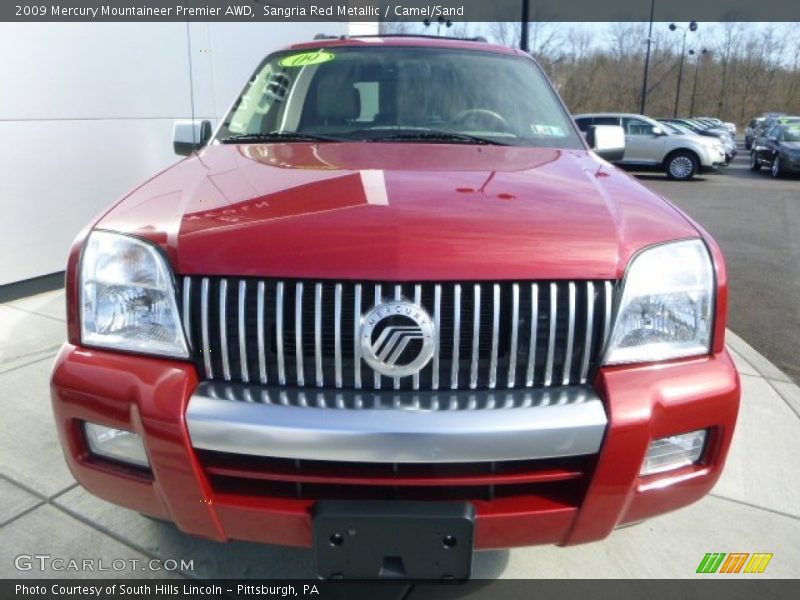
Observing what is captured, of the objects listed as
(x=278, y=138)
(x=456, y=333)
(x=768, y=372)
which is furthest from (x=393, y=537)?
(x=768, y=372)

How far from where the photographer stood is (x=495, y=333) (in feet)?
5.43

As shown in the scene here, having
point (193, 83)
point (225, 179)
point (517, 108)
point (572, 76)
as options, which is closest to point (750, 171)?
point (193, 83)

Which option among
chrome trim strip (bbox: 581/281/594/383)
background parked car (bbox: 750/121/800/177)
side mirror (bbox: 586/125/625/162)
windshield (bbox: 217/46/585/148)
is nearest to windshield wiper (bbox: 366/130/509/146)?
windshield (bbox: 217/46/585/148)

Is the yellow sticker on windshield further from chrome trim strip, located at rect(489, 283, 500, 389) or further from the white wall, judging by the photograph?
the white wall

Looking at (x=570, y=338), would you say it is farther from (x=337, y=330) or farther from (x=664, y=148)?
(x=664, y=148)

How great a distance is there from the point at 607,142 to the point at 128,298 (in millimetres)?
2570

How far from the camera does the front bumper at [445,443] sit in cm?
156

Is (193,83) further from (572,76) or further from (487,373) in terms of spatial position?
(572,76)

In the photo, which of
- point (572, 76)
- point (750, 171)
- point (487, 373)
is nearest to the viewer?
point (487, 373)

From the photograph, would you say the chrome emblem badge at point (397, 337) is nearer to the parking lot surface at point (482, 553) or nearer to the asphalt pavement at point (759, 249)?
the parking lot surface at point (482, 553)

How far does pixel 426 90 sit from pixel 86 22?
3918mm

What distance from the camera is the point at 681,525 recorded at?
2.56m

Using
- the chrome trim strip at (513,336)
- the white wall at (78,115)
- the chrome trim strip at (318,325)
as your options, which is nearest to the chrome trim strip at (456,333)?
the chrome trim strip at (513,336)

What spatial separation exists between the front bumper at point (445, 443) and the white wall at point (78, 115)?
4092 millimetres
